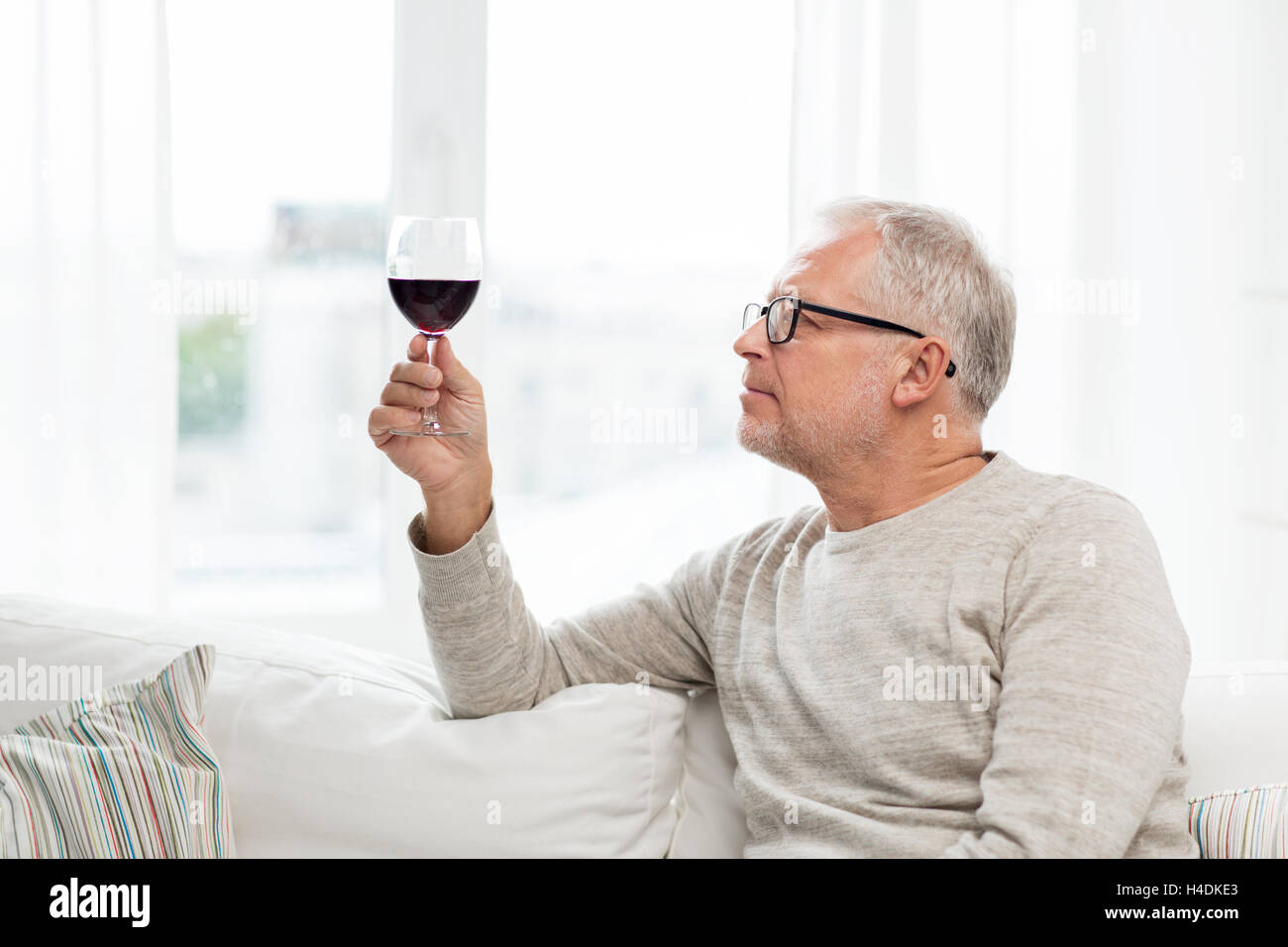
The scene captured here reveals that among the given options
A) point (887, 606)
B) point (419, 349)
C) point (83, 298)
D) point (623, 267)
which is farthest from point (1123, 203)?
point (83, 298)

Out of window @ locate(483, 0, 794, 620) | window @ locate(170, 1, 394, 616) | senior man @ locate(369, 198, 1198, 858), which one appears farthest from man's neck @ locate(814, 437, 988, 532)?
window @ locate(170, 1, 394, 616)

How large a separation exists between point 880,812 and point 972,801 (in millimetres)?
101

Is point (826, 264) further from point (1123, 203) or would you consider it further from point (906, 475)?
point (1123, 203)

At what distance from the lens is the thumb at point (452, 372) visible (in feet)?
4.68

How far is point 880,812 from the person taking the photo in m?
1.38

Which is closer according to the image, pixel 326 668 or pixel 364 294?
pixel 326 668

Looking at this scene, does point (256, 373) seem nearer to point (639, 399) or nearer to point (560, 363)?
point (560, 363)

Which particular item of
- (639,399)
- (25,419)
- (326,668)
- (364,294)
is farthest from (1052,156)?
(25,419)

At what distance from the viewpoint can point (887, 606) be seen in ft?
4.75

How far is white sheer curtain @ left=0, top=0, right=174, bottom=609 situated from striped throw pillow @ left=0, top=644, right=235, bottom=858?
112 cm

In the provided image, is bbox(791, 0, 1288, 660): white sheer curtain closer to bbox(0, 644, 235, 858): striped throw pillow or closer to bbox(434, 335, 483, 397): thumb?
bbox(434, 335, 483, 397): thumb

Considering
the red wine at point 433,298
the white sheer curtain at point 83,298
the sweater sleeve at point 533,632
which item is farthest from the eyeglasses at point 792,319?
the white sheer curtain at point 83,298

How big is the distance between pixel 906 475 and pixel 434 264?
62 centimetres

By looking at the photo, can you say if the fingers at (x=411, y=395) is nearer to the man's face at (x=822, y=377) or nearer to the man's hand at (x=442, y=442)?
the man's hand at (x=442, y=442)
